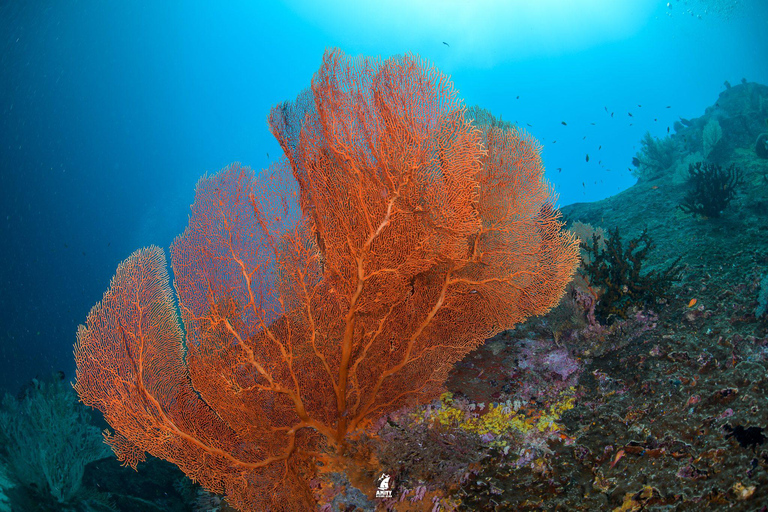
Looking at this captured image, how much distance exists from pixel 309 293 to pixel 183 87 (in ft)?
309

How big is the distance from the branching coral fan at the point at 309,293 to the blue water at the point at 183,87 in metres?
19.0

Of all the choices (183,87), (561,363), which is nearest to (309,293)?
(561,363)

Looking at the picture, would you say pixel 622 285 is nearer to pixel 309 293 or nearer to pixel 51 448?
pixel 309 293

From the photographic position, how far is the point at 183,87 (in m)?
77.1

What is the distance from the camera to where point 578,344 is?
4.48m

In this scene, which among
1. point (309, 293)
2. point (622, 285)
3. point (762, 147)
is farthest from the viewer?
point (762, 147)

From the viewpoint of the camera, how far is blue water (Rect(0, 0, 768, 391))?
39781mm

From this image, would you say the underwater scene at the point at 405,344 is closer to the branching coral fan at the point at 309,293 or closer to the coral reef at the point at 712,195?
the branching coral fan at the point at 309,293

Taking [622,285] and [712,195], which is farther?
[712,195]

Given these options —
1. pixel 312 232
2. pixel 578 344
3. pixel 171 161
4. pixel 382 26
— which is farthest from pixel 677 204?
pixel 382 26

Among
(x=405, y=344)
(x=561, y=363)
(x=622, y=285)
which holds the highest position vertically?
(x=405, y=344)

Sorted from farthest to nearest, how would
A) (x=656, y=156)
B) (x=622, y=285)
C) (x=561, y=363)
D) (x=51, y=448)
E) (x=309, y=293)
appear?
1. (x=656, y=156)
2. (x=51, y=448)
3. (x=622, y=285)
4. (x=561, y=363)
5. (x=309, y=293)

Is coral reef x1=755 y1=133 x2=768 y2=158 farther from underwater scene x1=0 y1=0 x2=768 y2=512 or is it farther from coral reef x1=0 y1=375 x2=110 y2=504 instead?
coral reef x1=0 y1=375 x2=110 y2=504

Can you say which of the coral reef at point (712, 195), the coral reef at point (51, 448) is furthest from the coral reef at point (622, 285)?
the coral reef at point (51, 448)
